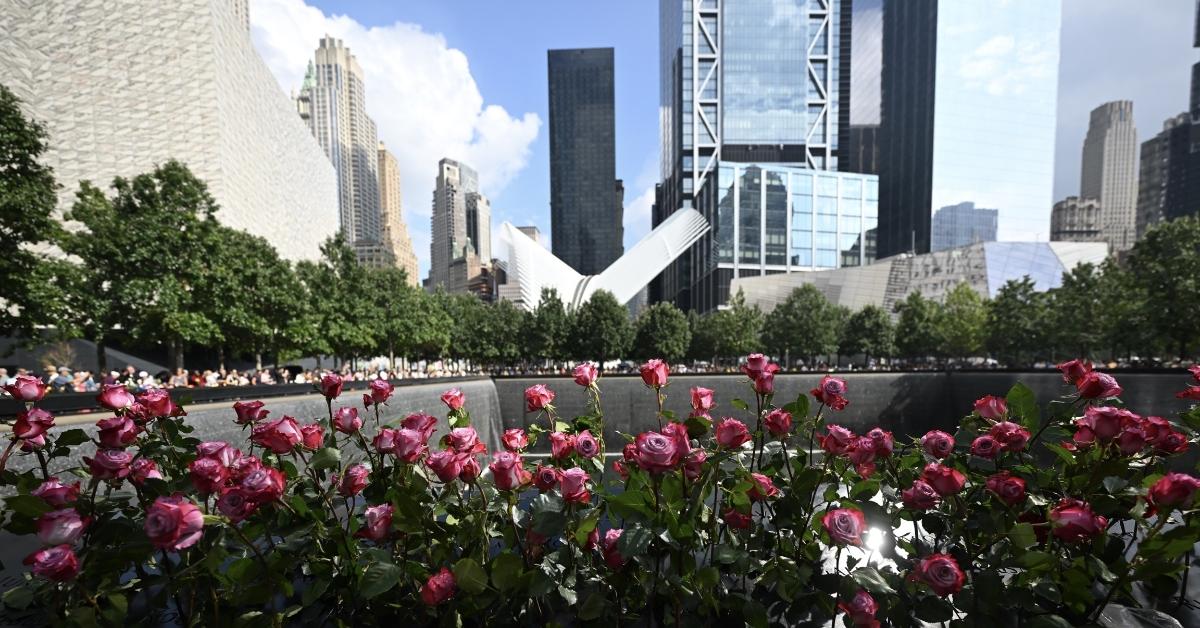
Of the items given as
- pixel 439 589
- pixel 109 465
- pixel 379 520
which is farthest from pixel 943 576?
pixel 109 465

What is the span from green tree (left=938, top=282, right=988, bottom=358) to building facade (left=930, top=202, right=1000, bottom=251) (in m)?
49.2

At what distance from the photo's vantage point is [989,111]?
89375mm

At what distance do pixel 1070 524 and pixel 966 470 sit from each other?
2.35ft

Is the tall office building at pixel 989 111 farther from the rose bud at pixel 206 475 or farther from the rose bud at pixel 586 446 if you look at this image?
the rose bud at pixel 206 475

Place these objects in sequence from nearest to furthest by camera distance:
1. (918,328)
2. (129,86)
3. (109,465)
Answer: (109,465) → (129,86) → (918,328)

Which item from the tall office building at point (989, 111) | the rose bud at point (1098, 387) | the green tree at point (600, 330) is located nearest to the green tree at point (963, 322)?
the green tree at point (600, 330)

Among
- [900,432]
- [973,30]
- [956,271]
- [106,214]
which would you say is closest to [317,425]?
[900,432]

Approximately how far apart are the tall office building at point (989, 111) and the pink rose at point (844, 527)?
369 ft

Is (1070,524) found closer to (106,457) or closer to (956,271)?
(106,457)

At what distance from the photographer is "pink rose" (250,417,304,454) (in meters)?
1.79

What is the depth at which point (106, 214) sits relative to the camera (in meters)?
19.3

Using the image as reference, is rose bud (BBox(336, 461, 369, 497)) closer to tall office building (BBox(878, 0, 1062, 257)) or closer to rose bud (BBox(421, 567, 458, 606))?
rose bud (BBox(421, 567, 458, 606))

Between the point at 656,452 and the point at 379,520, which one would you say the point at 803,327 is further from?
the point at 379,520

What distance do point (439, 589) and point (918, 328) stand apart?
59.8m
